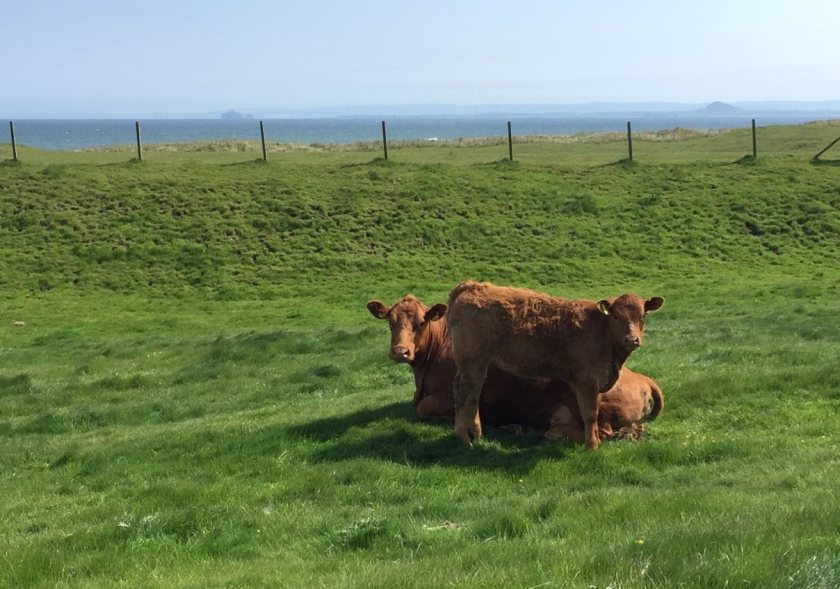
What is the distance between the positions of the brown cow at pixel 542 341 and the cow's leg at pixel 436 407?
0.78 m

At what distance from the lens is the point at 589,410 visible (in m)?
9.48

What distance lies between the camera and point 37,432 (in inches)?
571

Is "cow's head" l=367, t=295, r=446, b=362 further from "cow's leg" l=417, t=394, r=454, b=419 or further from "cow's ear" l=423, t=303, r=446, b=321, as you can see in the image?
"cow's leg" l=417, t=394, r=454, b=419

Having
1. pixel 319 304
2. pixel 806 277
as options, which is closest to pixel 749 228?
pixel 806 277

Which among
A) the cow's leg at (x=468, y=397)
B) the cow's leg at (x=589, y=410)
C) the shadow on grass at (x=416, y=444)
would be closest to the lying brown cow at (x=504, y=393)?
the shadow on grass at (x=416, y=444)

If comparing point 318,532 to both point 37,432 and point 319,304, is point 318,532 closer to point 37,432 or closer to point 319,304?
point 37,432

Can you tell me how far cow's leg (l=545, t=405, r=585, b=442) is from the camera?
988 centimetres

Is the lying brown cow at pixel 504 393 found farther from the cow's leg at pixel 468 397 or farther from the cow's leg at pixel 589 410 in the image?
the cow's leg at pixel 468 397

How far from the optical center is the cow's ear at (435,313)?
10.9 metres

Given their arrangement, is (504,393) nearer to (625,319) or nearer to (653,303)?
(625,319)

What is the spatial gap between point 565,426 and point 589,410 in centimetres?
56

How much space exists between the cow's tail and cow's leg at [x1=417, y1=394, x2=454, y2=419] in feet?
7.80

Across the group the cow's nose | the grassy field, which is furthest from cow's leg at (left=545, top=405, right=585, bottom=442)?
the cow's nose

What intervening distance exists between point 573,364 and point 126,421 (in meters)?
8.61
